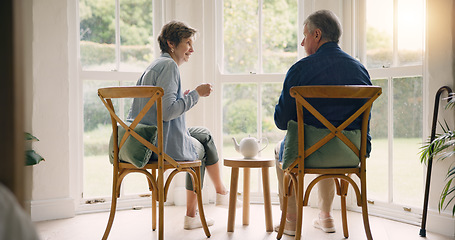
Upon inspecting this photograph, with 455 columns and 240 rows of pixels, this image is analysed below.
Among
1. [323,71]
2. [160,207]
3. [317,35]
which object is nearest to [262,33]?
[317,35]

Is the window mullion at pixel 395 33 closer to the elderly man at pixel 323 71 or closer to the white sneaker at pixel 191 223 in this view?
the elderly man at pixel 323 71

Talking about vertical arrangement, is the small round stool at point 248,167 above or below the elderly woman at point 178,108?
below

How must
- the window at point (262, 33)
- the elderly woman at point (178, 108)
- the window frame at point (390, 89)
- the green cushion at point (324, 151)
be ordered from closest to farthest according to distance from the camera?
the green cushion at point (324, 151) < the elderly woman at point (178, 108) < the window frame at point (390, 89) < the window at point (262, 33)

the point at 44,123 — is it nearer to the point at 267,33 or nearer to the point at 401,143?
the point at 267,33

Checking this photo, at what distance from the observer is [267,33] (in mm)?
3961

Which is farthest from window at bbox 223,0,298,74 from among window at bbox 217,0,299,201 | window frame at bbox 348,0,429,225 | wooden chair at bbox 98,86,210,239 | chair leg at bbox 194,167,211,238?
Result: wooden chair at bbox 98,86,210,239

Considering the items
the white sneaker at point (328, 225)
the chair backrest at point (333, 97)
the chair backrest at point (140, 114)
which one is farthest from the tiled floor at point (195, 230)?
the chair backrest at point (333, 97)

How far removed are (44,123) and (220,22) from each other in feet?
5.47

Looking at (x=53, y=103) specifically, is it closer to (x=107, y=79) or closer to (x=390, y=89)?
(x=107, y=79)

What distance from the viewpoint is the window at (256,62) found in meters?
3.95

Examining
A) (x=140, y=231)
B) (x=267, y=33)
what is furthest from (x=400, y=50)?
(x=140, y=231)

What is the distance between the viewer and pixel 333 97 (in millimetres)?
2346

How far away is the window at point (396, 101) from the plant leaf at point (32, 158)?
8.08ft

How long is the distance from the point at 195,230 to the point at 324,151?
1.10 metres
